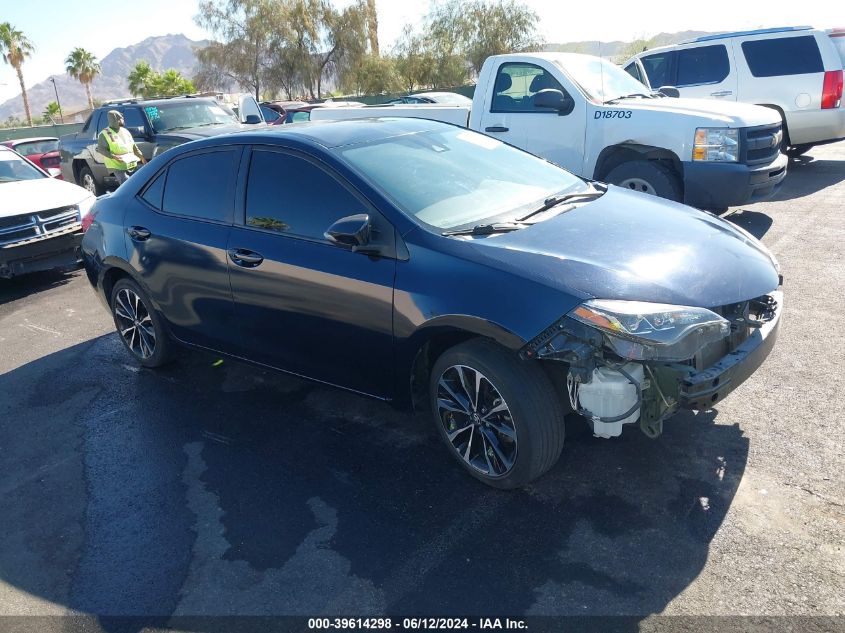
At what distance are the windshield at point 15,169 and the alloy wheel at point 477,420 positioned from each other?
7927 mm

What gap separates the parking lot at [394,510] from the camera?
2.85 m

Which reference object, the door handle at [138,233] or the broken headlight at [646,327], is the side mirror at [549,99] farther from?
the broken headlight at [646,327]

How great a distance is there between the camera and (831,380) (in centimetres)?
428

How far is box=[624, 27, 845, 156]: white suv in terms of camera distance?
33.4ft

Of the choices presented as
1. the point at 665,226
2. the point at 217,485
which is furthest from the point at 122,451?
the point at 665,226

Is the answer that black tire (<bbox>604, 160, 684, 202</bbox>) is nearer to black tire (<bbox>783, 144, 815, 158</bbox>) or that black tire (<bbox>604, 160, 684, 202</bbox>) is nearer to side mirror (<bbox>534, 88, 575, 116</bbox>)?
side mirror (<bbox>534, 88, 575, 116</bbox>)

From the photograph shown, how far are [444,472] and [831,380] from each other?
2.49 metres

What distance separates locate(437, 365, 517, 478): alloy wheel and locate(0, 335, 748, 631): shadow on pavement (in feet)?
0.56

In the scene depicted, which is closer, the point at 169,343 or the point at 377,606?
the point at 377,606

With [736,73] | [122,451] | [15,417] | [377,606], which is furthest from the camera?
[736,73]

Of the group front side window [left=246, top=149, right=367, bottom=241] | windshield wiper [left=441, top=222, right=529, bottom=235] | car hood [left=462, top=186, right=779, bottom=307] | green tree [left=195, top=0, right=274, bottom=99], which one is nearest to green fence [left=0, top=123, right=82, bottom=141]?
green tree [left=195, top=0, right=274, bottom=99]

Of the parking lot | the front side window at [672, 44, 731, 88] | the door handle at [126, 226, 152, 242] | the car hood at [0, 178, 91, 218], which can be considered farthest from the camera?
the front side window at [672, 44, 731, 88]

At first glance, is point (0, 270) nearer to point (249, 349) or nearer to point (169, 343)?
point (169, 343)

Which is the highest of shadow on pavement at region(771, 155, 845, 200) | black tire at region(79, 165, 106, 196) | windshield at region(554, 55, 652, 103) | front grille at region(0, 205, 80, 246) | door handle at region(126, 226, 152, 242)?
windshield at region(554, 55, 652, 103)
